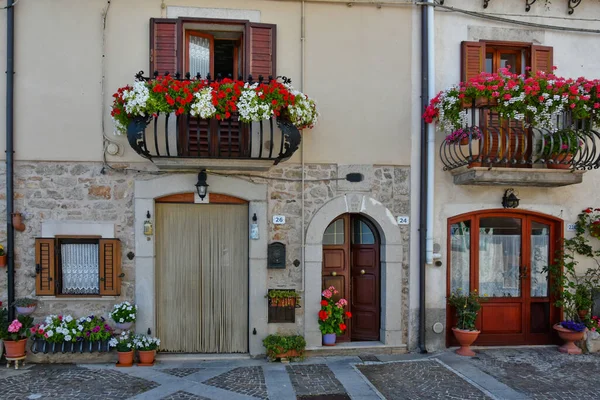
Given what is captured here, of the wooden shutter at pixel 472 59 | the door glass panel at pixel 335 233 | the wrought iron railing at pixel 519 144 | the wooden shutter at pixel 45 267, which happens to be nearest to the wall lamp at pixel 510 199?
the wrought iron railing at pixel 519 144

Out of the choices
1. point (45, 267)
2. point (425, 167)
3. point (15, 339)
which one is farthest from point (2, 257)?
point (425, 167)

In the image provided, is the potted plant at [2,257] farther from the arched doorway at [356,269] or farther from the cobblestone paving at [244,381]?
the arched doorway at [356,269]

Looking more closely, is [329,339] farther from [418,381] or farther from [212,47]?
[212,47]

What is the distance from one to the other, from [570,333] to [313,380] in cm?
401

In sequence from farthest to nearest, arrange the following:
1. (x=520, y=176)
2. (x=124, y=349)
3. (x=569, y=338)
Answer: (x=569, y=338)
(x=520, y=176)
(x=124, y=349)

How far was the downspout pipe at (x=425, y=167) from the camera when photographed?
23.8ft

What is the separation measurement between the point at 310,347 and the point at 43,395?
342 centimetres

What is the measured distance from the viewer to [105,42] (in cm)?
681

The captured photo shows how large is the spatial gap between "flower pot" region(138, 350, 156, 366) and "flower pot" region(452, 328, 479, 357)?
434 cm

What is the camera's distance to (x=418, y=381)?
20.0 feet

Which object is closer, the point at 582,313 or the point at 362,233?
the point at 582,313

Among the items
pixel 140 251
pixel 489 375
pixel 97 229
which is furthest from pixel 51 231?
pixel 489 375

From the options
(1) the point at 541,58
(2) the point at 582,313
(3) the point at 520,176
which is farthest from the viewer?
(1) the point at 541,58

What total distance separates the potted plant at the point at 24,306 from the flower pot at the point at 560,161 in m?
7.45
